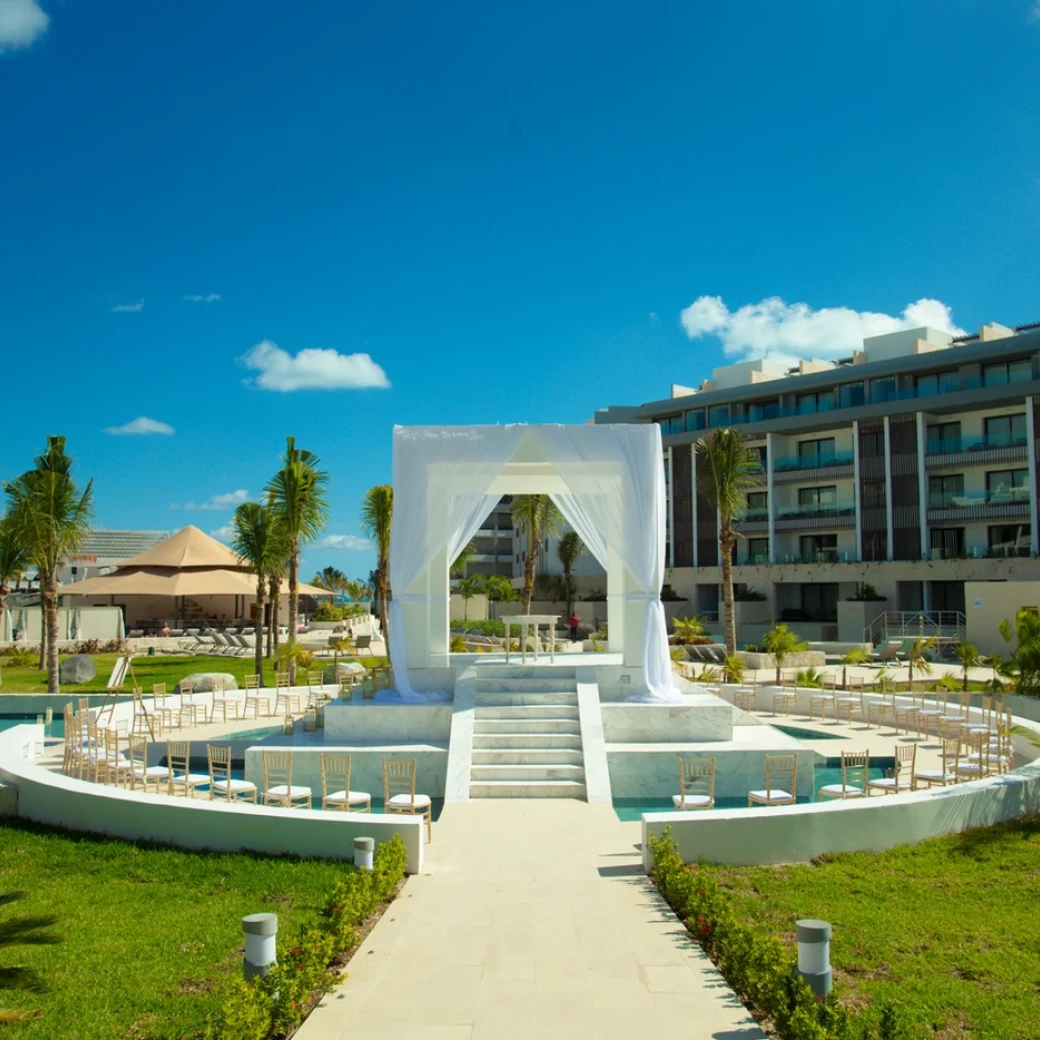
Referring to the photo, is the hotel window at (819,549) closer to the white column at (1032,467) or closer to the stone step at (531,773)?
the white column at (1032,467)

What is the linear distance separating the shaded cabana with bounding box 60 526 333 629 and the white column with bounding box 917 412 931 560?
1132 inches

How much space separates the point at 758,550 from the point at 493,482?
38024mm

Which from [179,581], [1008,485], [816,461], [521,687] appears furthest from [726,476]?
[179,581]

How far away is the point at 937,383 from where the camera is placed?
45.5m

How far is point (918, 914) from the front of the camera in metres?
7.64

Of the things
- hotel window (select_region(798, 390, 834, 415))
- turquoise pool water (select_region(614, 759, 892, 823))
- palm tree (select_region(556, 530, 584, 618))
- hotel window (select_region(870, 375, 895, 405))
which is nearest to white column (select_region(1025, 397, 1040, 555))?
hotel window (select_region(870, 375, 895, 405))

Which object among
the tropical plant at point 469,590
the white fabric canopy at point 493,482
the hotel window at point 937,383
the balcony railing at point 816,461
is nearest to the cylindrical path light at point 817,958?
the white fabric canopy at point 493,482

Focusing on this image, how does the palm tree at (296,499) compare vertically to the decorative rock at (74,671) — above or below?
above

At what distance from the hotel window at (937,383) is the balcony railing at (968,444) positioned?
90.3 inches

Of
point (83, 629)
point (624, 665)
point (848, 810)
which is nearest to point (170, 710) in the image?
point (624, 665)

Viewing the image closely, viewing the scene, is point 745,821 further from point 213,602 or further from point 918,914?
point 213,602

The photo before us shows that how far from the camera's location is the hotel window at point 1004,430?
42.8m

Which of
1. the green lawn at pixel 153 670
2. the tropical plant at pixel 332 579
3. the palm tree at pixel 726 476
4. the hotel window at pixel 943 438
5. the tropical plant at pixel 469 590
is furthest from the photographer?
the tropical plant at pixel 332 579

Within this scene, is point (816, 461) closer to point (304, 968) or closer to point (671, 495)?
point (671, 495)
